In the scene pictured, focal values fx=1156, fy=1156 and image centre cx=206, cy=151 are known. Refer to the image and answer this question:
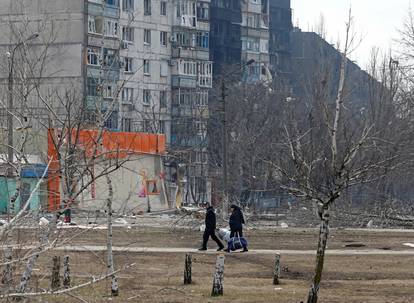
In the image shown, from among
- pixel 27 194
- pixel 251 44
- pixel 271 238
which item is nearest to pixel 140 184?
pixel 271 238

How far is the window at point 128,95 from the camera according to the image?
259 ft

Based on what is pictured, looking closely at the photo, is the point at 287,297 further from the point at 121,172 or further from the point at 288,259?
the point at 121,172

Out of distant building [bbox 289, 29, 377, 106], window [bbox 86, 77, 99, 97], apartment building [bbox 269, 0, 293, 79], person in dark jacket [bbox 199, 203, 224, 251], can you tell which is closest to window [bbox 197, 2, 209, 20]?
distant building [bbox 289, 29, 377, 106]

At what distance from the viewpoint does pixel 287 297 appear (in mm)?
22453

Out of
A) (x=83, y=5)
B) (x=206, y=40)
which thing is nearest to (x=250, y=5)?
(x=206, y=40)

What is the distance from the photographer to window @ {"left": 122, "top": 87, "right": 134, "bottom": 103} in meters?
78.9

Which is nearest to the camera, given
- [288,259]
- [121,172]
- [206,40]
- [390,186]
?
[288,259]

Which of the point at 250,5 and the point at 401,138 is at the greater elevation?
the point at 250,5

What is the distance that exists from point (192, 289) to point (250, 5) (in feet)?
265

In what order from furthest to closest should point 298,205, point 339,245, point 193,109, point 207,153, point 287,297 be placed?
point 193,109
point 207,153
point 298,205
point 339,245
point 287,297

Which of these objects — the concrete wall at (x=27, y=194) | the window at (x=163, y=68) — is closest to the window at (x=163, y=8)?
the window at (x=163, y=68)

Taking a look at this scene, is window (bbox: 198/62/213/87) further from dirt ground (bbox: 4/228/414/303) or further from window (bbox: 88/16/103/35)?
dirt ground (bbox: 4/228/414/303)

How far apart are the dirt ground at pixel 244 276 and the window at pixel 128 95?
40.3 metres

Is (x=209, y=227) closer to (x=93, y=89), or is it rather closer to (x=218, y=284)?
(x=93, y=89)
